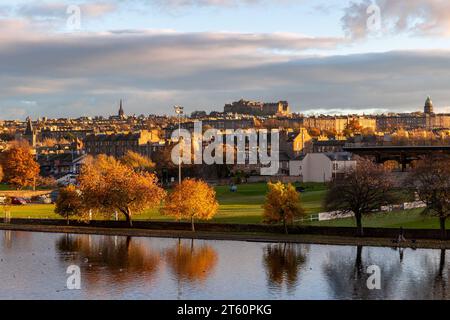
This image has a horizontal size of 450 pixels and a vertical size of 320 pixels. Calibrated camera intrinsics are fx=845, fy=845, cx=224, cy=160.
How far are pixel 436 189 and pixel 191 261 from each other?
1857 centimetres

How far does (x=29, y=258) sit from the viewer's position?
5366 centimetres

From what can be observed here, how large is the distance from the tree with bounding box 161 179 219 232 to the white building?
60032 mm

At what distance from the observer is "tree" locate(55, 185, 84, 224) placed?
73500 millimetres

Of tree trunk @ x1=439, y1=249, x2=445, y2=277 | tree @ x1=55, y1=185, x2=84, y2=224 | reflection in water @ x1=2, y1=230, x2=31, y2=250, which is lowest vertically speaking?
reflection in water @ x1=2, y1=230, x2=31, y2=250

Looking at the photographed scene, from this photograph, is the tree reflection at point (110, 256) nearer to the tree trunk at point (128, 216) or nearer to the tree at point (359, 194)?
the tree trunk at point (128, 216)

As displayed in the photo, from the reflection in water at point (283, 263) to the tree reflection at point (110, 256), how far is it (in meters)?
6.65

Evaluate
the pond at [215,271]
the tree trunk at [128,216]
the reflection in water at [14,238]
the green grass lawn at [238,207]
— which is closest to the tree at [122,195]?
the tree trunk at [128,216]

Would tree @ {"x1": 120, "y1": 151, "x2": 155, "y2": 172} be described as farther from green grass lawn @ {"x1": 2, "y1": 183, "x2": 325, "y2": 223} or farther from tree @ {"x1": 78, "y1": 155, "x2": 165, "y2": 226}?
tree @ {"x1": 78, "y1": 155, "x2": 165, "y2": 226}

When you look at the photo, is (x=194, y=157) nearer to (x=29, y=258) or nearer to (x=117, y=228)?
(x=117, y=228)

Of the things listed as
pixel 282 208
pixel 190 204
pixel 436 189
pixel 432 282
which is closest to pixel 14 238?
pixel 190 204

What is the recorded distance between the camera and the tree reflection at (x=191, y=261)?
152 ft

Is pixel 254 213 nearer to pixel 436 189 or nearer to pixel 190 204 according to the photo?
pixel 190 204

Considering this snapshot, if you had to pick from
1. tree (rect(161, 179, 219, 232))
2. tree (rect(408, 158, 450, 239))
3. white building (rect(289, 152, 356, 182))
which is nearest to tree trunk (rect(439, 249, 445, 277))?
tree (rect(408, 158, 450, 239))
